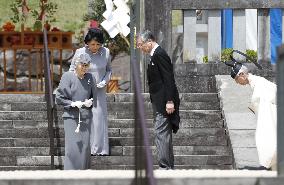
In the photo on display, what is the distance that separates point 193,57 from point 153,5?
1011mm

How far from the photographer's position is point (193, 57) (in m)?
17.6

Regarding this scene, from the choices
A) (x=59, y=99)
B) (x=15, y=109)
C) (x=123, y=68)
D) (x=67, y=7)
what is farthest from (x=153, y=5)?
(x=67, y=7)

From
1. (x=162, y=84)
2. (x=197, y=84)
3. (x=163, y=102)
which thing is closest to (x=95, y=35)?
(x=162, y=84)

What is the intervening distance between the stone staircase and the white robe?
2.47m

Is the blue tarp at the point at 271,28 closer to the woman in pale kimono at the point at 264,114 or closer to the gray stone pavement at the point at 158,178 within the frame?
the woman in pale kimono at the point at 264,114

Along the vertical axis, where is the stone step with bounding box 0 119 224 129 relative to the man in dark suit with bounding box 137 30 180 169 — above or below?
below

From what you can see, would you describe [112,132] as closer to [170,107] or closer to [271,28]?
[170,107]

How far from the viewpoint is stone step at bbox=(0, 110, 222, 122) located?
1577 cm

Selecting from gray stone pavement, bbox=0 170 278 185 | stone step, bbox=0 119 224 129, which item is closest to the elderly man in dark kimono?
stone step, bbox=0 119 224 129

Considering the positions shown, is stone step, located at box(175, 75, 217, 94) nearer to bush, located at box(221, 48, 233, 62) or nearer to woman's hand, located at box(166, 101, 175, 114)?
bush, located at box(221, 48, 233, 62)

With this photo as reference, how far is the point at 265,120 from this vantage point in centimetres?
1152

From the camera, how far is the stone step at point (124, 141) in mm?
14938

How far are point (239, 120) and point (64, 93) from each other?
8.54 feet

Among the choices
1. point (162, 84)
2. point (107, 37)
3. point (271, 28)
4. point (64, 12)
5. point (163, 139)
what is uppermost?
point (64, 12)
